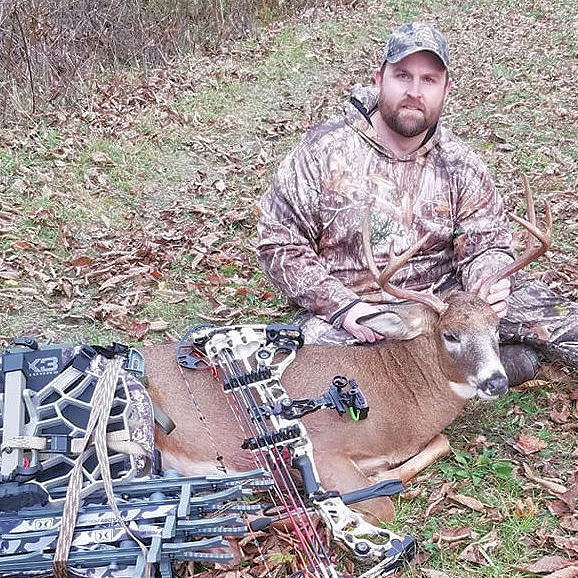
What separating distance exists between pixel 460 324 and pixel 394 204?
39.6 inches

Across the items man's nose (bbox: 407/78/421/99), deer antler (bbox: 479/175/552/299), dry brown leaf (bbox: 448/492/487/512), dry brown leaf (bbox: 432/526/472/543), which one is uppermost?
man's nose (bbox: 407/78/421/99)

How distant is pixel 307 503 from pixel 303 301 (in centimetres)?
144

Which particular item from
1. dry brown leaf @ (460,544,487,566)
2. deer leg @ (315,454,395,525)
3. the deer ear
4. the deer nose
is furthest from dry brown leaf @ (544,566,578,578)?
the deer ear

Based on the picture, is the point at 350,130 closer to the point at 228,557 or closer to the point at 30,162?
the point at 228,557

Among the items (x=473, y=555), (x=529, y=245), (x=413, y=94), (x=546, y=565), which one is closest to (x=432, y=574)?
(x=473, y=555)

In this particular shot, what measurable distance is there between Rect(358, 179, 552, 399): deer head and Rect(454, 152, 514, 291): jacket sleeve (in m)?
0.47

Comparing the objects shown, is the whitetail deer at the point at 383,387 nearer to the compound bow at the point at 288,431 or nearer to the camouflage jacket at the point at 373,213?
the compound bow at the point at 288,431

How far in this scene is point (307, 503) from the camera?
12.2ft

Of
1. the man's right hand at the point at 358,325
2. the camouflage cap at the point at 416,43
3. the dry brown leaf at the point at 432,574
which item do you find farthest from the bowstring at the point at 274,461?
the camouflage cap at the point at 416,43

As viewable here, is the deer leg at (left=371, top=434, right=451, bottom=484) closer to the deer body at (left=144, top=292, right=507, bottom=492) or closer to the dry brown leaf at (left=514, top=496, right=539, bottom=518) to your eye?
the deer body at (left=144, top=292, right=507, bottom=492)

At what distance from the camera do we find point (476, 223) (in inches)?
192

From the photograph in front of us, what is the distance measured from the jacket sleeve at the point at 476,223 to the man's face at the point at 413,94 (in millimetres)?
431

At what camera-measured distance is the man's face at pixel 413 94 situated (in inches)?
186

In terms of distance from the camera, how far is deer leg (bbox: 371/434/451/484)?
4.09 m
